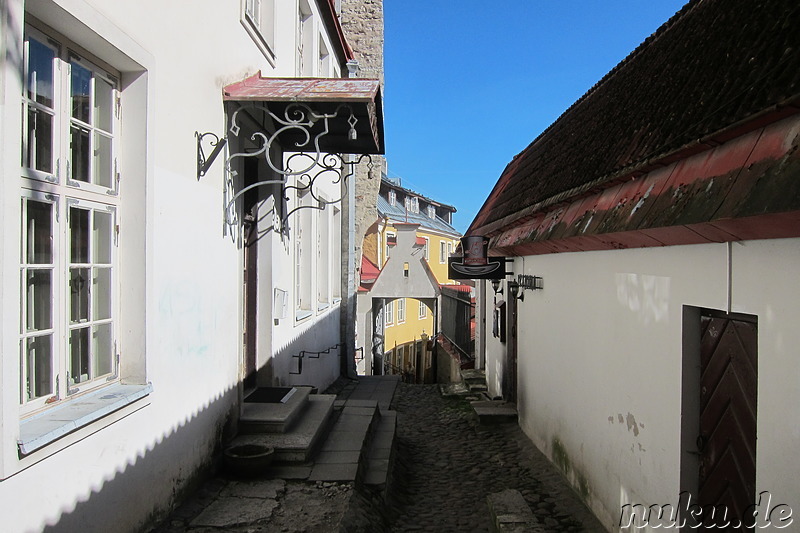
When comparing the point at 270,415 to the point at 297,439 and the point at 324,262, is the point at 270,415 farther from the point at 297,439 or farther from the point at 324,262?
the point at 324,262

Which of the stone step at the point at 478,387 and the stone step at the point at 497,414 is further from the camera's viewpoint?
the stone step at the point at 478,387

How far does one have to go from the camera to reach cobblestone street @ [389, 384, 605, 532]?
18.9 ft

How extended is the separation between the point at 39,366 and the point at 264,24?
5.18 metres

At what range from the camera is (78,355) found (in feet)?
10.9

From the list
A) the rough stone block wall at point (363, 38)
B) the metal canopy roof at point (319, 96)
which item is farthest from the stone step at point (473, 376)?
the metal canopy roof at point (319, 96)

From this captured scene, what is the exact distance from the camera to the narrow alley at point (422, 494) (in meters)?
4.35

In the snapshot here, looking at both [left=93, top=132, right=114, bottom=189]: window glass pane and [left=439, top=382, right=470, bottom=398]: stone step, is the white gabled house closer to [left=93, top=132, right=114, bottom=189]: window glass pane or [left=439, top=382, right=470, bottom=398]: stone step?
[left=93, top=132, right=114, bottom=189]: window glass pane

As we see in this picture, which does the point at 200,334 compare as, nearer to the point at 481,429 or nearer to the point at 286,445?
the point at 286,445

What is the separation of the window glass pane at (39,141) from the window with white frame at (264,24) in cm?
368

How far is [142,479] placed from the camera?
380cm

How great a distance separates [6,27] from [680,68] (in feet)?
15.9

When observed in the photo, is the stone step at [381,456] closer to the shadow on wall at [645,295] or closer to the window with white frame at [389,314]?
the shadow on wall at [645,295]

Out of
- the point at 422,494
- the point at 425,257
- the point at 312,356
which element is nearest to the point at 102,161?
the point at 422,494

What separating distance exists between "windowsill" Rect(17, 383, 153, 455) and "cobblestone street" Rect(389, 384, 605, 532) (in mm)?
2989
